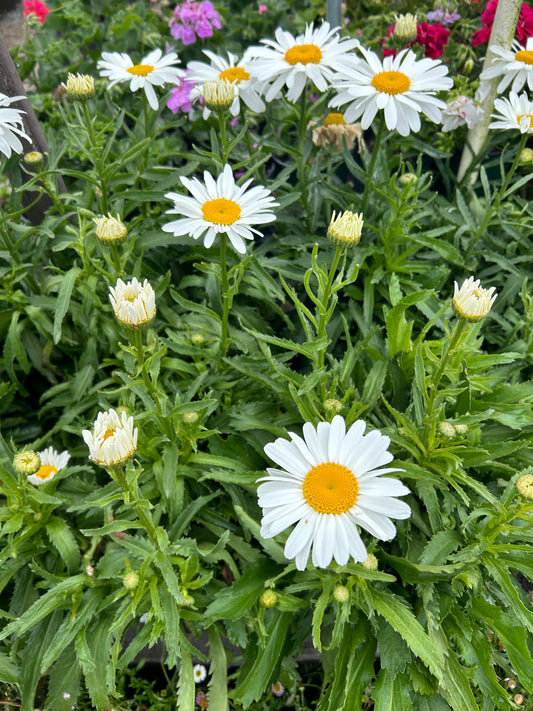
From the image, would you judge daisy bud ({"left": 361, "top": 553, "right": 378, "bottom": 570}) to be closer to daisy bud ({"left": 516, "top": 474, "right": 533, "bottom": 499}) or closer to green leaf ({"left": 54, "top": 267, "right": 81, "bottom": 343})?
daisy bud ({"left": 516, "top": 474, "right": 533, "bottom": 499})

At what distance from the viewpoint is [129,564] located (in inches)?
47.9

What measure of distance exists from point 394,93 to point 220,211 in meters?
0.55

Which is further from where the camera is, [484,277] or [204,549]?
[484,277]

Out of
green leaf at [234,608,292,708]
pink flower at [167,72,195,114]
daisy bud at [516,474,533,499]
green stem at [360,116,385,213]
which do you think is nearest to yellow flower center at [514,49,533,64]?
green stem at [360,116,385,213]

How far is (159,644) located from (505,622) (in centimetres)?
86

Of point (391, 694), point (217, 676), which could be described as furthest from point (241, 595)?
point (391, 694)

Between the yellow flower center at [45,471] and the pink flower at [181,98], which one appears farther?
the pink flower at [181,98]

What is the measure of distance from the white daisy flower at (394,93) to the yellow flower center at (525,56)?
0.96ft

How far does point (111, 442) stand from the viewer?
875 mm

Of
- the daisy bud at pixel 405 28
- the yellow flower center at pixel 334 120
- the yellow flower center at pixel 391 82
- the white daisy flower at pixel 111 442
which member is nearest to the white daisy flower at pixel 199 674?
the white daisy flower at pixel 111 442

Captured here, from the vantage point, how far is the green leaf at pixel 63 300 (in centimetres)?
130

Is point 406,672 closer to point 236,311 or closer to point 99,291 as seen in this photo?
point 236,311

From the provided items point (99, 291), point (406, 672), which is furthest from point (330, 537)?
point (99, 291)

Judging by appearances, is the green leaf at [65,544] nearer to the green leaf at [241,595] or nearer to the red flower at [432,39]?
the green leaf at [241,595]
